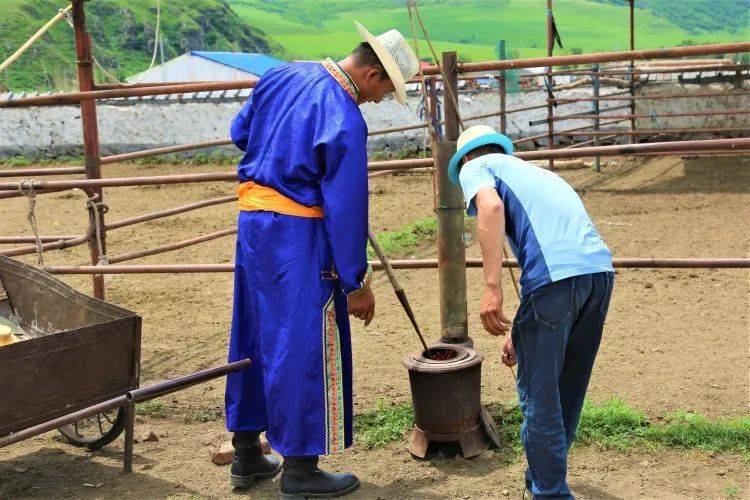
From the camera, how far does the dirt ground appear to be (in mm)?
3438

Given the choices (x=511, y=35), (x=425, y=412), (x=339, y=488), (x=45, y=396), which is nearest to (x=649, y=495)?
(x=425, y=412)

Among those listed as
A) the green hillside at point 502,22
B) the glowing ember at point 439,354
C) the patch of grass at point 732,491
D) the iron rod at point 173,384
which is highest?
the green hillside at point 502,22

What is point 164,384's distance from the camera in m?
3.09

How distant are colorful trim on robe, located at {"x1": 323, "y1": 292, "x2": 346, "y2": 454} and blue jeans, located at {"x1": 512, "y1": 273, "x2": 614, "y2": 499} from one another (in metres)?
0.65

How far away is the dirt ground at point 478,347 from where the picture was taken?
3.44 meters

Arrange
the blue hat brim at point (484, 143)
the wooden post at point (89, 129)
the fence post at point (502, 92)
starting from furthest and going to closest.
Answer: the fence post at point (502, 92)
the wooden post at point (89, 129)
the blue hat brim at point (484, 143)

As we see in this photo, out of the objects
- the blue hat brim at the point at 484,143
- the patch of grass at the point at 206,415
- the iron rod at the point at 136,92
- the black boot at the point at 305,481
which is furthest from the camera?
the iron rod at the point at 136,92

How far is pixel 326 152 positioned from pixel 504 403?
5.48ft

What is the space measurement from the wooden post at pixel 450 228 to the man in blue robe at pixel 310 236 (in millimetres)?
594

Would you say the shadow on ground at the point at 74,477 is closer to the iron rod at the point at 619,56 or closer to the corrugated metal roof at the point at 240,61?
the iron rod at the point at 619,56

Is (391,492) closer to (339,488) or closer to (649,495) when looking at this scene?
(339,488)

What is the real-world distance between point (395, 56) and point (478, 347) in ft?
7.51

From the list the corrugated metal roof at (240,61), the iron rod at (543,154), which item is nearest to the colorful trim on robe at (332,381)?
the iron rod at (543,154)

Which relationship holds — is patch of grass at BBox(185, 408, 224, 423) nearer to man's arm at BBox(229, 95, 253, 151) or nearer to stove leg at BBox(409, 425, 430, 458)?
stove leg at BBox(409, 425, 430, 458)
